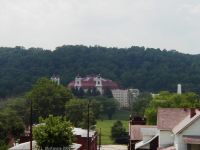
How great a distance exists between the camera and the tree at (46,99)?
397 ft

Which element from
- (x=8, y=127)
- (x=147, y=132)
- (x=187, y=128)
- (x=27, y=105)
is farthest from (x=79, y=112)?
(x=187, y=128)

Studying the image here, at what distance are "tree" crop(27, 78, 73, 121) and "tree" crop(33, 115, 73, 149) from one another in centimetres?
6772

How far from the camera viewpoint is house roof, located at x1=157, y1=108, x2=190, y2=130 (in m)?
49.5

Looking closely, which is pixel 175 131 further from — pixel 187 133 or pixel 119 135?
pixel 119 135

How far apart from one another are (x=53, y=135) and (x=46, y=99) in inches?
2779

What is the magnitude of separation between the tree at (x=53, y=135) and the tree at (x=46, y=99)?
67717 mm

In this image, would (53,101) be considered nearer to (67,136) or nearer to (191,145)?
(67,136)

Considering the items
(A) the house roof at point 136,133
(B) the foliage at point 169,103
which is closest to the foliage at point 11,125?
(B) the foliage at point 169,103

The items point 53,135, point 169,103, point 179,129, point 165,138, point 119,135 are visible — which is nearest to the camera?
point 179,129

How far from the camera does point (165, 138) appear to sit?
49.1m

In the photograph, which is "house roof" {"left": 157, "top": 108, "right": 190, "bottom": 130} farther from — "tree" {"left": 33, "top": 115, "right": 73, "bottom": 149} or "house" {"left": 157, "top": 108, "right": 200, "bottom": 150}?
"tree" {"left": 33, "top": 115, "right": 73, "bottom": 149}

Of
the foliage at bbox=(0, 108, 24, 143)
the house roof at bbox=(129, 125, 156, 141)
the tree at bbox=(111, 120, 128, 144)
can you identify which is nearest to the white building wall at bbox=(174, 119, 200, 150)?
the house roof at bbox=(129, 125, 156, 141)

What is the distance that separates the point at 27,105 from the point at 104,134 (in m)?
16.7

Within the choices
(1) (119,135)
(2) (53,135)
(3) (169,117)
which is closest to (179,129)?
(3) (169,117)
